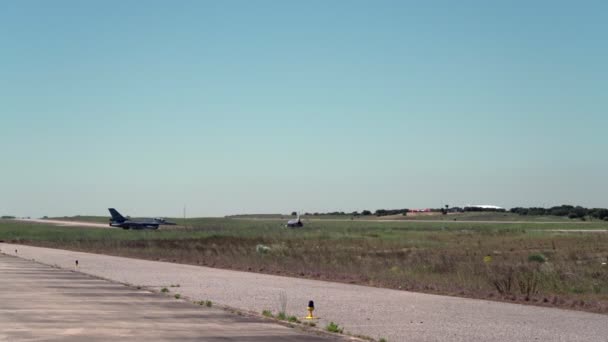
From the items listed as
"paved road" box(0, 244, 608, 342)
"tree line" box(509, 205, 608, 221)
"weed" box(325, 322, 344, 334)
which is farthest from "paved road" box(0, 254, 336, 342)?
"tree line" box(509, 205, 608, 221)

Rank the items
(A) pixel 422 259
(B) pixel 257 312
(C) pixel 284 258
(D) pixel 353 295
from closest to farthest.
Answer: (B) pixel 257 312
(D) pixel 353 295
(A) pixel 422 259
(C) pixel 284 258

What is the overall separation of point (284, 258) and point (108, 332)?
1095 inches

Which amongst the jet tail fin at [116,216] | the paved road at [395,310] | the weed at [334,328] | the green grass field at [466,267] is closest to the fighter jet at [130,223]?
the jet tail fin at [116,216]

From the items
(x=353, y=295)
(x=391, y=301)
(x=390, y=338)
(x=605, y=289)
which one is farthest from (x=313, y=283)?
(x=390, y=338)

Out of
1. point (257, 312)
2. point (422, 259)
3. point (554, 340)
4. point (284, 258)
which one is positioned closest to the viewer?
point (554, 340)

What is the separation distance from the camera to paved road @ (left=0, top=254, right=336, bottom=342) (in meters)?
16.3

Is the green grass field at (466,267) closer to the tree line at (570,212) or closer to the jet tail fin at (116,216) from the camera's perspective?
the jet tail fin at (116,216)

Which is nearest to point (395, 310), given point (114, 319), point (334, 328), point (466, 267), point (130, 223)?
point (334, 328)

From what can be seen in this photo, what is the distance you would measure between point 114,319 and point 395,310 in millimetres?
6727

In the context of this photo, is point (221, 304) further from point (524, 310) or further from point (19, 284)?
point (19, 284)

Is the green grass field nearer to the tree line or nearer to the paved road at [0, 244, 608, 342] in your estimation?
the paved road at [0, 244, 608, 342]

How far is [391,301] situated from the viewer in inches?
931

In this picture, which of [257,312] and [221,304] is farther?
[221,304]

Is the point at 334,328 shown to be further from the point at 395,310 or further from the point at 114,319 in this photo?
the point at 114,319
